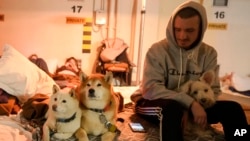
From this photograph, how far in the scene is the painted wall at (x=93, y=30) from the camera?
3172 mm

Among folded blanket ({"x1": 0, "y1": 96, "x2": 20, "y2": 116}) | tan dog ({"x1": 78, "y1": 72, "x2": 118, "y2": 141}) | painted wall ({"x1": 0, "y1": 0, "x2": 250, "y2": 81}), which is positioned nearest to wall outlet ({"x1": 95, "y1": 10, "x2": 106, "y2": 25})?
painted wall ({"x1": 0, "y1": 0, "x2": 250, "y2": 81})

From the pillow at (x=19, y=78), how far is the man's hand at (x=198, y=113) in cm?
92

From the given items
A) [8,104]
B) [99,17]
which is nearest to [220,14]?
[99,17]

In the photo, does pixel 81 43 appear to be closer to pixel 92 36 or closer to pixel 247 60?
pixel 92 36

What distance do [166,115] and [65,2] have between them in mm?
2253

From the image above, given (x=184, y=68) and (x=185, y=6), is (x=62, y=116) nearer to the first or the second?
(x=184, y=68)

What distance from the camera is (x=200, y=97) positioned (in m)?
1.45

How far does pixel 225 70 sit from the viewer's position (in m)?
3.75

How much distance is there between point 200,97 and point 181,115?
0.62ft

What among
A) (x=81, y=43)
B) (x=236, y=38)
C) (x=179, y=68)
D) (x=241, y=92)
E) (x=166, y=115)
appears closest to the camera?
(x=166, y=115)

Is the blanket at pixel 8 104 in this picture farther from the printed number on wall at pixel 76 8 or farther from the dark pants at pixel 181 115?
the printed number on wall at pixel 76 8

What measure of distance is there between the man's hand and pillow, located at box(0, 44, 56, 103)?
0.92 m

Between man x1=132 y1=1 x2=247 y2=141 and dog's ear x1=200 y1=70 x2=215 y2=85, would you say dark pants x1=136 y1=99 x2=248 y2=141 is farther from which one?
dog's ear x1=200 y1=70 x2=215 y2=85

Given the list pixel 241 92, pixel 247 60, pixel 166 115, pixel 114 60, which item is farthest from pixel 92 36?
pixel 166 115
